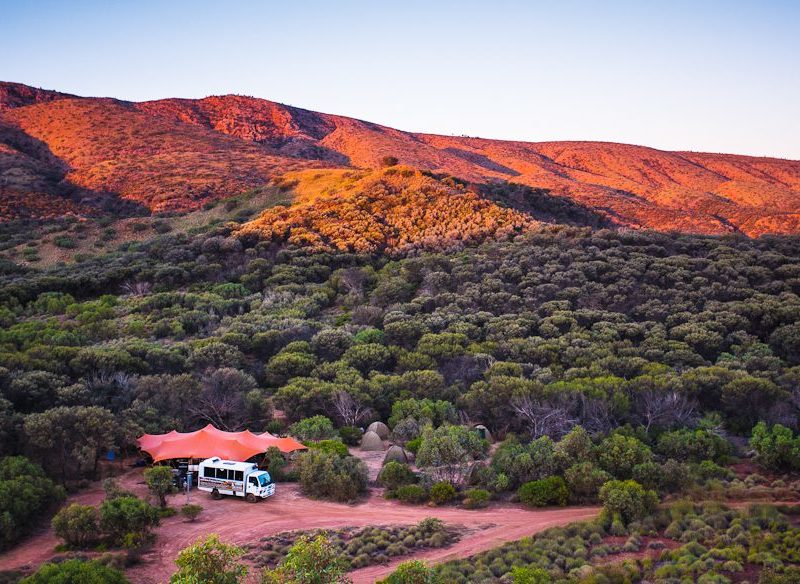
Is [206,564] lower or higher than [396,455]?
higher

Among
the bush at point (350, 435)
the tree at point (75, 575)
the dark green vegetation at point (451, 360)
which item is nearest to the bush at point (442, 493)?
the dark green vegetation at point (451, 360)

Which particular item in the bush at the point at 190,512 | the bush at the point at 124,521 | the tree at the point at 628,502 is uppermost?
the tree at the point at 628,502

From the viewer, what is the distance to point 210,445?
22.6 m

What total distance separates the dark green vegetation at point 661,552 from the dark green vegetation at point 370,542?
156cm

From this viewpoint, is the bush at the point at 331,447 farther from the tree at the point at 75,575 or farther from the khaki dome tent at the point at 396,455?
the tree at the point at 75,575

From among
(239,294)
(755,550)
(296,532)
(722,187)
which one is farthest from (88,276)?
(722,187)

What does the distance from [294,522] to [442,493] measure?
4.29 meters

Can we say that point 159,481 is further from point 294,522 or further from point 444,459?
point 444,459

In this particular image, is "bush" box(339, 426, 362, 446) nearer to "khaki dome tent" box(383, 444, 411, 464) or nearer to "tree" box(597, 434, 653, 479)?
"khaki dome tent" box(383, 444, 411, 464)

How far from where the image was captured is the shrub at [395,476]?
21297 mm

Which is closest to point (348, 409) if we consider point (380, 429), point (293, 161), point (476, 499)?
point (380, 429)

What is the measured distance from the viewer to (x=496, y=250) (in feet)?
166

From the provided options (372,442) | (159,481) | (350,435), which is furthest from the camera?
(350,435)

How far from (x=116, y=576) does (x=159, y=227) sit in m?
53.3
